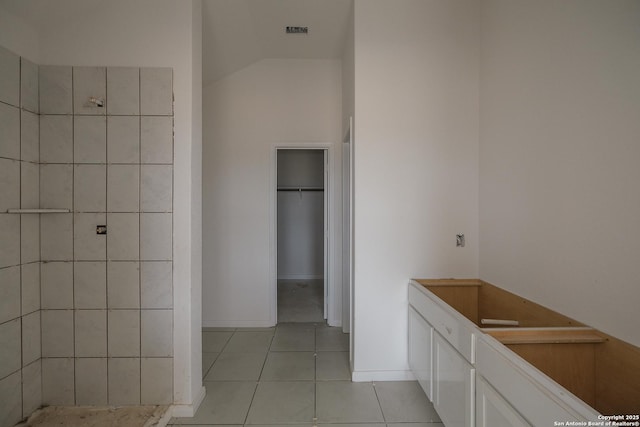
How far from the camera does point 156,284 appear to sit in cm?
194

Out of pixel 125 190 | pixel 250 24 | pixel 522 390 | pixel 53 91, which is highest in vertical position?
pixel 250 24

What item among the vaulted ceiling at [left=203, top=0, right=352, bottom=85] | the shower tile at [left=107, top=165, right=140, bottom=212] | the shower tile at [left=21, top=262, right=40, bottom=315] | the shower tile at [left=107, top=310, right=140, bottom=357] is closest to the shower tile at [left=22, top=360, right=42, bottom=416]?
the shower tile at [left=21, top=262, right=40, bottom=315]

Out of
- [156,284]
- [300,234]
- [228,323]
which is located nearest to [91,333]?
[156,284]

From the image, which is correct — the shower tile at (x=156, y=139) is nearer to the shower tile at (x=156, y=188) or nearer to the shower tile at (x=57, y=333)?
the shower tile at (x=156, y=188)

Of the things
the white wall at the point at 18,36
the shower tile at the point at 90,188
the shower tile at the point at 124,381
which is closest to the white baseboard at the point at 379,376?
the shower tile at the point at 124,381

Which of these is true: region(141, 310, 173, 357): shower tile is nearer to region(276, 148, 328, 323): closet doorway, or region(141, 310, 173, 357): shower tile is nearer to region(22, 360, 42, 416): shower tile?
region(22, 360, 42, 416): shower tile

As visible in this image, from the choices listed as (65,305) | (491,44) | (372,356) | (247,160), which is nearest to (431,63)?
(491,44)

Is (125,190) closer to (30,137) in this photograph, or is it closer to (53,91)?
(30,137)

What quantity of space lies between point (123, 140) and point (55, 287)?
3.60 feet

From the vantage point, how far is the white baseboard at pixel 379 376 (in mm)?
2295

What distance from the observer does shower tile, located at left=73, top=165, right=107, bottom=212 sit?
193cm

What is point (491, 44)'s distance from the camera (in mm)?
2160

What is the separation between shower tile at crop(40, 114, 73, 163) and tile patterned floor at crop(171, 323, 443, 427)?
1.94 meters

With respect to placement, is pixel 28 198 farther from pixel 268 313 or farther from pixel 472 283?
pixel 472 283
